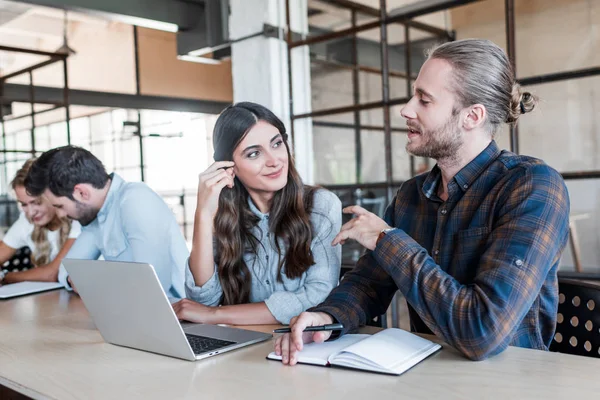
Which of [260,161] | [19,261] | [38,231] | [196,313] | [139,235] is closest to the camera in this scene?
[196,313]

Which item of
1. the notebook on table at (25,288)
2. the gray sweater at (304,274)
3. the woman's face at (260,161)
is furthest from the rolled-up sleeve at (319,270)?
the notebook on table at (25,288)

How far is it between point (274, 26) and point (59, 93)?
17.8 ft

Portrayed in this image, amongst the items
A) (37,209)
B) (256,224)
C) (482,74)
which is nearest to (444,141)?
(482,74)

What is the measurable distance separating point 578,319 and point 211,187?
102cm

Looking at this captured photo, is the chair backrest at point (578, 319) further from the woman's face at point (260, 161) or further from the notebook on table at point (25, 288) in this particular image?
the notebook on table at point (25, 288)

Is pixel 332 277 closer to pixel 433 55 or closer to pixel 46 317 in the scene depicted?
pixel 433 55

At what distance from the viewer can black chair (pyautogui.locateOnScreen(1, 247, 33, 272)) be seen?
3.47 meters

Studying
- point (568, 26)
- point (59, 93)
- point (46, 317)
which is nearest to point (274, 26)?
point (568, 26)

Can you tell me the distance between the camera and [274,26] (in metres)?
3.54

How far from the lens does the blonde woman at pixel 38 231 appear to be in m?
3.17

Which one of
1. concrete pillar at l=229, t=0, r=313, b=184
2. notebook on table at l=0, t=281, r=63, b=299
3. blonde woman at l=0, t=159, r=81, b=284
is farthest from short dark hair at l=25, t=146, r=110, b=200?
concrete pillar at l=229, t=0, r=313, b=184

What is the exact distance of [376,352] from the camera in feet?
3.67

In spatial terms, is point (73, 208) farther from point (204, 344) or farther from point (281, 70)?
point (281, 70)

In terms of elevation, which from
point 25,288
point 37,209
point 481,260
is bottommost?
point 25,288
